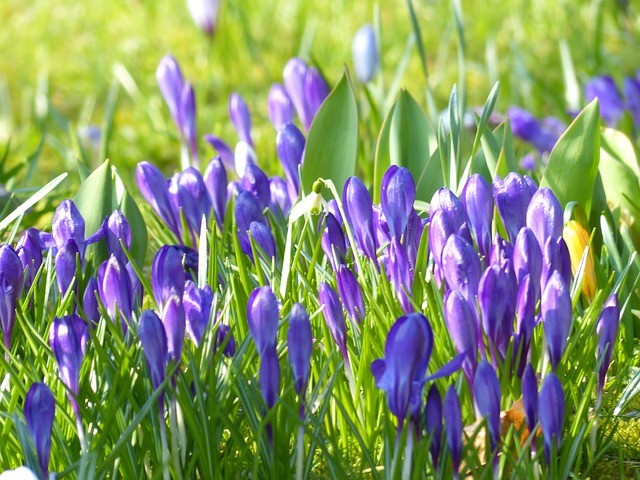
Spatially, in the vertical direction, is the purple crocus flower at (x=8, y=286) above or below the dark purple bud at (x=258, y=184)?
below

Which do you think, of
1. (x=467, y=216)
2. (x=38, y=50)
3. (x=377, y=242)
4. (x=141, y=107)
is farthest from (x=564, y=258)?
(x=38, y=50)

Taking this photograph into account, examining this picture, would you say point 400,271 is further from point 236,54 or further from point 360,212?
point 236,54

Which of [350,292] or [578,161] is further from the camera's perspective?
[578,161]

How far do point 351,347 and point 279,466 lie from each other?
0.27 m

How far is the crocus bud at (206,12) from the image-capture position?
120 inches

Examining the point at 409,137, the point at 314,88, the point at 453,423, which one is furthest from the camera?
the point at 314,88

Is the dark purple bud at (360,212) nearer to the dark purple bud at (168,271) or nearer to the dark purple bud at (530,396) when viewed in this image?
the dark purple bud at (168,271)

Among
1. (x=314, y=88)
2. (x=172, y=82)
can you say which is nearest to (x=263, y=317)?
(x=314, y=88)

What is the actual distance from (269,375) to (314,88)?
1131mm

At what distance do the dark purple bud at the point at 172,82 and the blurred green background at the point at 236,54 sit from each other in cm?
86

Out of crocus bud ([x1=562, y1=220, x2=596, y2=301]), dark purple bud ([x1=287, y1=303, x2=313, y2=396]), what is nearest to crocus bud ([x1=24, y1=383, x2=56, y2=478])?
dark purple bud ([x1=287, y1=303, x2=313, y2=396])

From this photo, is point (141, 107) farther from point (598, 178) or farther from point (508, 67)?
point (598, 178)

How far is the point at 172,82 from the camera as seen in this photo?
84.2 inches

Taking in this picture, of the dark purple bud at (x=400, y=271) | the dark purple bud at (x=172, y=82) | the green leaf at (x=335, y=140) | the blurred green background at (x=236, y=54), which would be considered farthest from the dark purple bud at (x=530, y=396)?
the blurred green background at (x=236, y=54)
